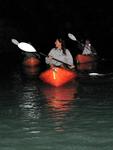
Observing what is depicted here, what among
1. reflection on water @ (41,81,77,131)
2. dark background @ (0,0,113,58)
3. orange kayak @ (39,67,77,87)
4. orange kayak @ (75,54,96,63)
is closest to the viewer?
reflection on water @ (41,81,77,131)

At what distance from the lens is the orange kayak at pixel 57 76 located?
17500 millimetres

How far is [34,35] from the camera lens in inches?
1833

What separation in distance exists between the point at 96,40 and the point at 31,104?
33318mm

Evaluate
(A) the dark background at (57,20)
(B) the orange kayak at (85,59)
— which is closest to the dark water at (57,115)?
(B) the orange kayak at (85,59)

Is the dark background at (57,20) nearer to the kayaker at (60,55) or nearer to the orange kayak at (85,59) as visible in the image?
the orange kayak at (85,59)

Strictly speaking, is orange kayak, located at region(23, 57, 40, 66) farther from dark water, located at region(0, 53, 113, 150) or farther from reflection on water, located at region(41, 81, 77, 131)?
reflection on water, located at region(41, 81, 77, 131)

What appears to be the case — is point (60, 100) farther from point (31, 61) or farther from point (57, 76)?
point (31, 61)

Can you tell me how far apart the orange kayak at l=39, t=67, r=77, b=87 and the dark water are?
328 mm

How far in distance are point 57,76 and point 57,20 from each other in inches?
1196

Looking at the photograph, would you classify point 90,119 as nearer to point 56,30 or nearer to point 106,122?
point 106,122

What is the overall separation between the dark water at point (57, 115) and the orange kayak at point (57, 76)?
1.08 ft

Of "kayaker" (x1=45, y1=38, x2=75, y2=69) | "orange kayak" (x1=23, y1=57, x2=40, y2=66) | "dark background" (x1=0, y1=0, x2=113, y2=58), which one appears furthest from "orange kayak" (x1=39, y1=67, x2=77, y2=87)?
"dark background" (x1=0, y1=0, x2=113, y2=58)

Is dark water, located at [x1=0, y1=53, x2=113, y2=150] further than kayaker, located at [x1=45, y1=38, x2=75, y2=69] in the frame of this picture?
No

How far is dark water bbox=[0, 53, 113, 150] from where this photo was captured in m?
9.61
